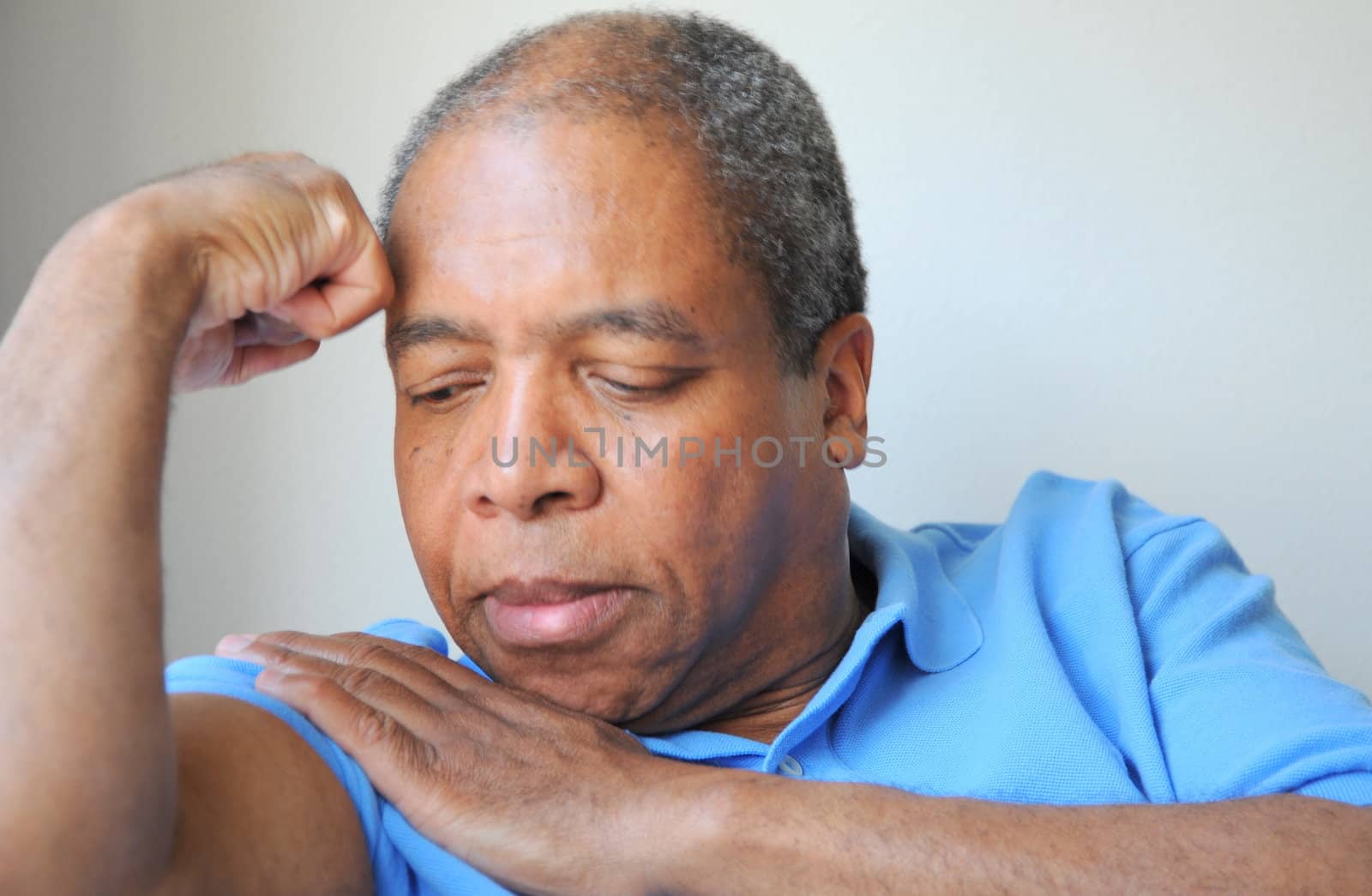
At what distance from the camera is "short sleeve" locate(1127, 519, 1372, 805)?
4.25ft

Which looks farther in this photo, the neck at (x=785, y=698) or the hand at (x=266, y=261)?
the neck at (x=785, y=698)

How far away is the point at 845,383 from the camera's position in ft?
5.53

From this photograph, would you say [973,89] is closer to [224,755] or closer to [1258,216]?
[1258,216]

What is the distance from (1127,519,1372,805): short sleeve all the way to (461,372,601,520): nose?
27.4 inches

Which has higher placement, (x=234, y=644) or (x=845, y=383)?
(x=845, y=383)

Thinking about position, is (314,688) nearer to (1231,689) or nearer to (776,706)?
(776,706)

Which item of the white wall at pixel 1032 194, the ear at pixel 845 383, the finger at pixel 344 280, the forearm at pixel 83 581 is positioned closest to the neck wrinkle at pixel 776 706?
the ear at pixel 845 383

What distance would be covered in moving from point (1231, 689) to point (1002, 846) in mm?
412

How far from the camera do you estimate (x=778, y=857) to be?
1174 mm

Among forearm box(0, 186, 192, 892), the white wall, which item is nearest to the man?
forearm box(0, 186, 192, 892)

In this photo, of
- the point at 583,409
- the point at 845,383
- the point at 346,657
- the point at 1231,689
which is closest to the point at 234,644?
the point at 346,657

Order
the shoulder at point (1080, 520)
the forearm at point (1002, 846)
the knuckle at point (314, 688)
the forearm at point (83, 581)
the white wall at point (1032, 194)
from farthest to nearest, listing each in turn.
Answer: the white wall at point (1032, 194) < the shoulder at point (1080, 520) < the knuckle at point (314, 688) < the forearm at point (1002, 846) < the forearm at point (83, 581)

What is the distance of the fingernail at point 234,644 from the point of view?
4.52 ft

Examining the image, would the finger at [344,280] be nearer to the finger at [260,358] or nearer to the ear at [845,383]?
the finger at [260,358]
